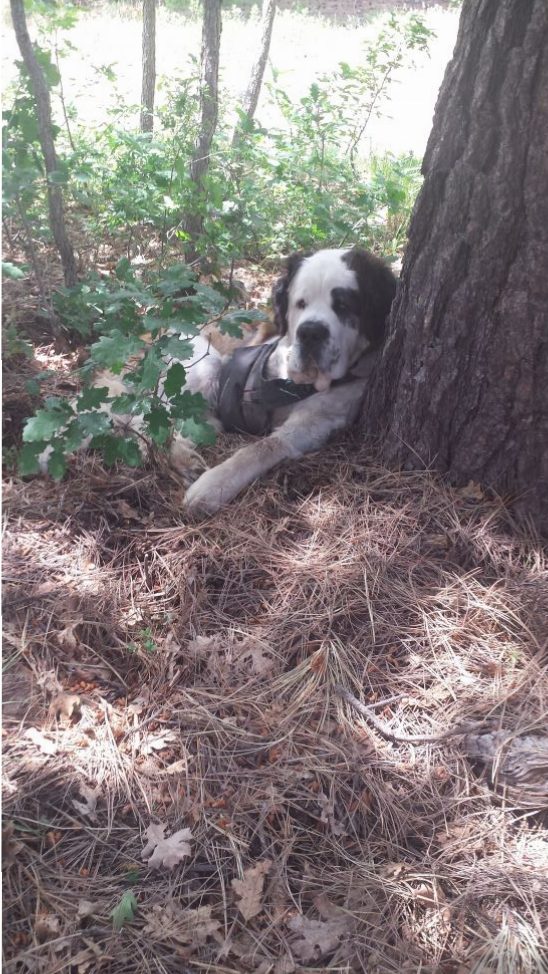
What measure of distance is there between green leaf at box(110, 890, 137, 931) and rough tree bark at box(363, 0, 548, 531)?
1.88m

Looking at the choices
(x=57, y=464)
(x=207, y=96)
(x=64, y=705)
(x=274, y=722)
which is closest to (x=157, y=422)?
(x=57, y=464)

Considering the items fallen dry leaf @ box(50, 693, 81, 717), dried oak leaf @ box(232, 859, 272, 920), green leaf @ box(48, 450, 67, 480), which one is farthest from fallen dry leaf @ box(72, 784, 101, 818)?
green leaf @ box(48, 450, 67, 480)

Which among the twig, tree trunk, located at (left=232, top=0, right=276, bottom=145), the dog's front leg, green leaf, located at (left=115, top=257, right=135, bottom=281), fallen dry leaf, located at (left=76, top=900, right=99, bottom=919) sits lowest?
fallen dry leaf, located at (left=76, top=900, right=99, bottom=919)

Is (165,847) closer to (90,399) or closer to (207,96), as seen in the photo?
(90,399)

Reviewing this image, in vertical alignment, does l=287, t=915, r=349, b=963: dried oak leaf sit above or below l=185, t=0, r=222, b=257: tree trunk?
below

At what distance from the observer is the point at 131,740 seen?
6.68ft

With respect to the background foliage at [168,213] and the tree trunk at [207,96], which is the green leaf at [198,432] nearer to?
the background foliage at [168,213]

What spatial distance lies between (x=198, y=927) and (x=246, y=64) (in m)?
9.24

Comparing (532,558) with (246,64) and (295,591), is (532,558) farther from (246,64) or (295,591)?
(246,64)

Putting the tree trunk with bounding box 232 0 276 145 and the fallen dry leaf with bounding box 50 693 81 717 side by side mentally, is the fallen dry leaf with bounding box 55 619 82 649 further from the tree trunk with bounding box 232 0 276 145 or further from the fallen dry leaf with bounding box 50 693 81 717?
the tree trunk with bounding box 232 0 276 145

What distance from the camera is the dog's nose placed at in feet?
10.3

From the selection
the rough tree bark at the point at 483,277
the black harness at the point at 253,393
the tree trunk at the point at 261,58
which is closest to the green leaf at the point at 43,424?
the black harness at the point at 253,393

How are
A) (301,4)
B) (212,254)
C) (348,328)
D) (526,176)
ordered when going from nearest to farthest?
1. (526,176)
2. (348,328)
3. (212,254)
4. (301,4)

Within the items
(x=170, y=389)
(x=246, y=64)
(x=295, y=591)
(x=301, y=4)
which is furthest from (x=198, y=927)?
(x=301, y=4)
